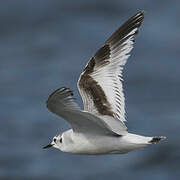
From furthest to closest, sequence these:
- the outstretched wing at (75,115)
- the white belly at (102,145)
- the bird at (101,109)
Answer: the white belly at (102,145) → the bird at (101,109) → the outstretched wing at (75,115)

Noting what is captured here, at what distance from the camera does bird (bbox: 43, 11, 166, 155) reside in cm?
722

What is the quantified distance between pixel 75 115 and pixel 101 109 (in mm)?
1213

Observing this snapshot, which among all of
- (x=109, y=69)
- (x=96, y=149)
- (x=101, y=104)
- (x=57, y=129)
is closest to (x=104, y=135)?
(x=96, y=149)

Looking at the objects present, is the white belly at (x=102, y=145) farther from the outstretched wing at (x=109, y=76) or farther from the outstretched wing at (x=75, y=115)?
the outstretched wing at (x=109, y=76)

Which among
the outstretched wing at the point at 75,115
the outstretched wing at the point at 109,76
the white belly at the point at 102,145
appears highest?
the outstretched wing at the point at 109,76

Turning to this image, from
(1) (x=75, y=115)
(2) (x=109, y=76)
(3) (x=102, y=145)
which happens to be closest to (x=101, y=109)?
(2) (x=109, y=76)

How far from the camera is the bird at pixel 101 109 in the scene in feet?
23.7

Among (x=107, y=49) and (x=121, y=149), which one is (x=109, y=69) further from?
(x=121, y=149)

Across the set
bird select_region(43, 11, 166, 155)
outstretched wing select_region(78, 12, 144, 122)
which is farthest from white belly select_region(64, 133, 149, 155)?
outstretched wing select_region(78, 12, 144, 122)

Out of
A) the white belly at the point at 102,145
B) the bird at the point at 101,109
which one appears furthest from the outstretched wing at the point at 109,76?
the white belly at the point at 102,145

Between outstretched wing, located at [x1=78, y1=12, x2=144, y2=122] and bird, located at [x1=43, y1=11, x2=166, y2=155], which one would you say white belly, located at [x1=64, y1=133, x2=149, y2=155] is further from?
outstretched wing, located at [x1=78, y1=12, x2=144, y2=122]

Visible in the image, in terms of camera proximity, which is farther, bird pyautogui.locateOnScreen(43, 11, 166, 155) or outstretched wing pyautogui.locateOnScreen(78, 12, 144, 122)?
outstretched wing pyautogui.locateOnScreen(78, 12, 144, 122)

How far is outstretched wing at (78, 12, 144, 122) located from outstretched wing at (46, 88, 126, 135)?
0.65 meters

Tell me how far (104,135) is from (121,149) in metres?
0.26
